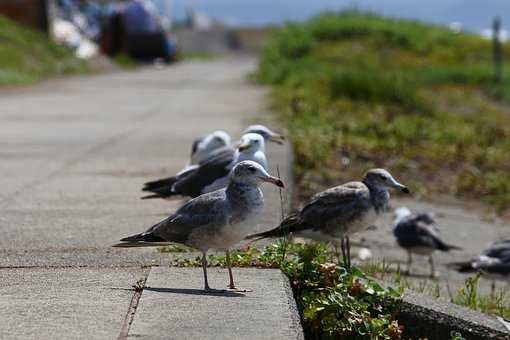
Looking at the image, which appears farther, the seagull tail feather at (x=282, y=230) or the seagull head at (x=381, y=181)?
the seagull head at (x=381, y=181)

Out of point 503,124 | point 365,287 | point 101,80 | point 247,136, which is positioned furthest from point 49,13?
point 365,287

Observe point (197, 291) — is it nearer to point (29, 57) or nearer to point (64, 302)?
point (64, 302)

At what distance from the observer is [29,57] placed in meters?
29.3

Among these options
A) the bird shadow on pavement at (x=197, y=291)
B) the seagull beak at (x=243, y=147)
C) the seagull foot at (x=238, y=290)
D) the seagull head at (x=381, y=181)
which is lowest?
the seagull foot at (x=238, y=290)

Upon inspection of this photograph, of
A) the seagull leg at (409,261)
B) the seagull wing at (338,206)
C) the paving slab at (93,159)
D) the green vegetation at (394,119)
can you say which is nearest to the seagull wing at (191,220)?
the paving slab at (93,159)

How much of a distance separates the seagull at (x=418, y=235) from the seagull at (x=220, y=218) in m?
3.75

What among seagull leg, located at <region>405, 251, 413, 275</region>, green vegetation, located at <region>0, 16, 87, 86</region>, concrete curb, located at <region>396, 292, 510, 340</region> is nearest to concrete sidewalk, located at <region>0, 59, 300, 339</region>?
concrete curb, located at <region>396, 292, 510, 340</region>

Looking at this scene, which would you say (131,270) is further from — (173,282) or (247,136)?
(247,136)

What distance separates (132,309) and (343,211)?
7.24 feet

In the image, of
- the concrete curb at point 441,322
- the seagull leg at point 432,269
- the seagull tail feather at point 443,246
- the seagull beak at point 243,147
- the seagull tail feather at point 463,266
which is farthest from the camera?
the seagull tail feather at point 443,246

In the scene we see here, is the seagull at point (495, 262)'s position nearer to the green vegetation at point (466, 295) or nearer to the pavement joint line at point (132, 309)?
the green vegetation at point (466, 295)

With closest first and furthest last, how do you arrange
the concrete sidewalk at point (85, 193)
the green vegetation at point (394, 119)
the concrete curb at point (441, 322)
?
the concrete sidewalk at point (85, 193) < the concrete curb at point (441, 322) < the green vegetation at point (394, 119)

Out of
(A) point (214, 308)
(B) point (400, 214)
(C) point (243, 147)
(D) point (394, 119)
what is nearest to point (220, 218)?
(A) point (214, 308)

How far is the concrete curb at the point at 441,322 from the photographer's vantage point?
20.2ft
